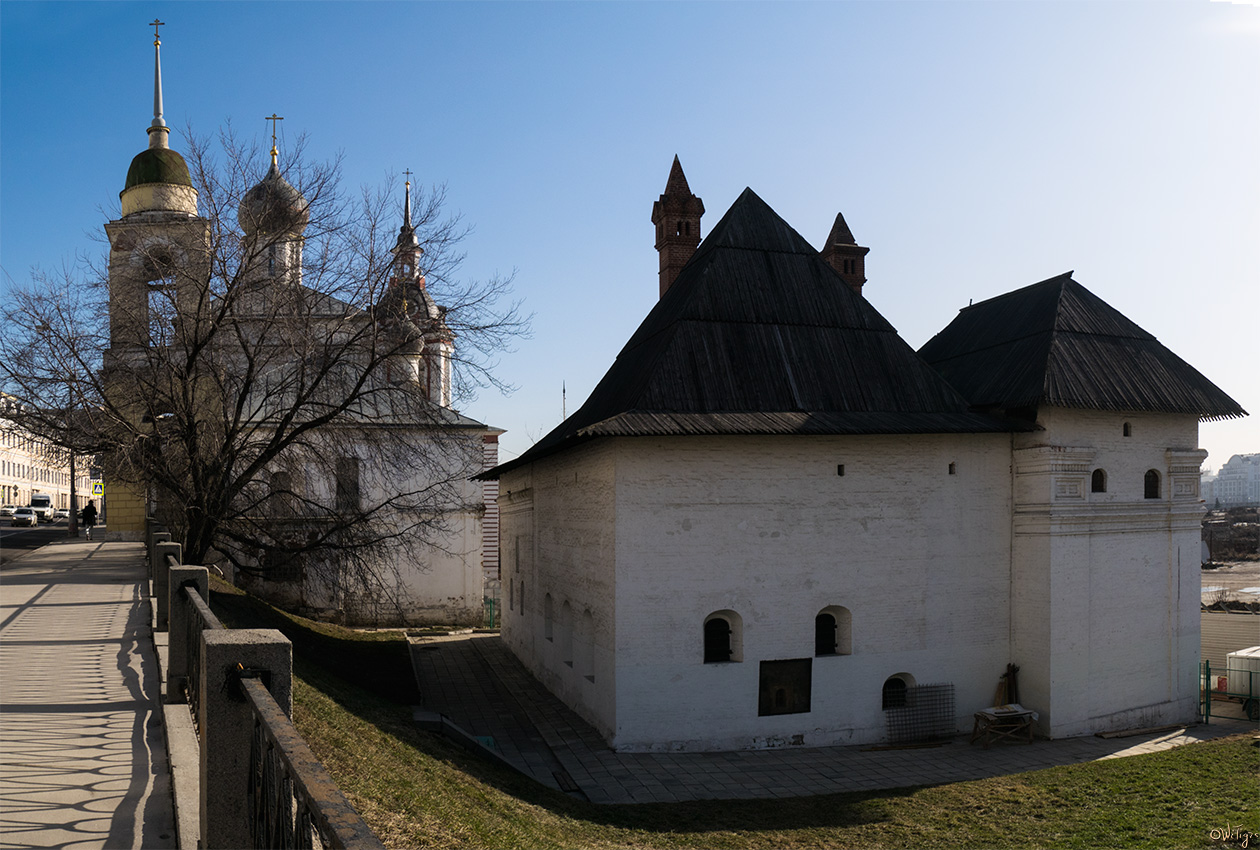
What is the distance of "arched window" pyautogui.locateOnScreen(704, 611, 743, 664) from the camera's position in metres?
15.5

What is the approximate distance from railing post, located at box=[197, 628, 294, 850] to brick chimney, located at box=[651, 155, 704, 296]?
20.8m

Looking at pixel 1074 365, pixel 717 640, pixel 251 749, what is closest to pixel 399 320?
pixel 717 640

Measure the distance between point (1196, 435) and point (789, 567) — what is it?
9.89 m

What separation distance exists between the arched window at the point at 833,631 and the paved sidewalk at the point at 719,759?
1670 mm

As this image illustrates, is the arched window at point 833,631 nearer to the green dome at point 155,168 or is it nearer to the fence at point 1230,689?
the fence at point 1230,689

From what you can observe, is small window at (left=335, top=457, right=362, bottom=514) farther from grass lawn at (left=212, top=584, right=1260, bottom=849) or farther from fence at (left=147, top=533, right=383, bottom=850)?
fence at (left=147, top=533, right=383, bottom=850)

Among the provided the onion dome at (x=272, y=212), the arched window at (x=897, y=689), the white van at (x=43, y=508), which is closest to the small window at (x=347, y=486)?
the onion dome at (x=272, y=212)

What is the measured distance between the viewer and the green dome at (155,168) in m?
27.9

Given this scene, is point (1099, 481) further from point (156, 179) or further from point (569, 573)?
point (156, 179)

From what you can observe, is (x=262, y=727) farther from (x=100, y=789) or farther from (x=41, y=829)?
(x=100, y=789)

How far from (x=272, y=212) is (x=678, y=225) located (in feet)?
37.4

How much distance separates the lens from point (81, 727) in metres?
7.42

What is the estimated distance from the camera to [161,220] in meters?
26.0

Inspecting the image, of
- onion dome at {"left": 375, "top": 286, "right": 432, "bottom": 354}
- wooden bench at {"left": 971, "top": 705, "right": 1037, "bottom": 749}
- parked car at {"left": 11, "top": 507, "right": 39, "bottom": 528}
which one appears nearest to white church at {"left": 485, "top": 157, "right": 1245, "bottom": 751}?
wooden bench at {"left": 971, "top": 705, "right": 1037, "bottom": 749}
